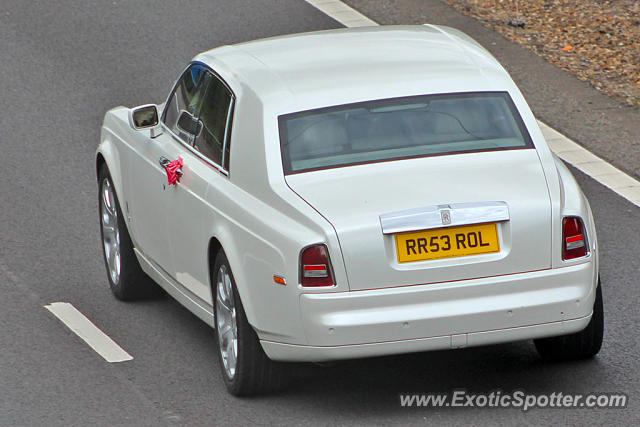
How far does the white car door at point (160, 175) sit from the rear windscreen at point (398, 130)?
1.23 meters

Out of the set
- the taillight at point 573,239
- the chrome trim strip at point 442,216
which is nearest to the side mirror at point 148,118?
the chrome trim strip at point 442,216

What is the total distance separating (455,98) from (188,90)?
6.33ft

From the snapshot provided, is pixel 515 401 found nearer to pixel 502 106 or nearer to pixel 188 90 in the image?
pixel 502 106

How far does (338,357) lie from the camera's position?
6996 mm

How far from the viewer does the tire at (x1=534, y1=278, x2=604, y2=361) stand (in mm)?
7809

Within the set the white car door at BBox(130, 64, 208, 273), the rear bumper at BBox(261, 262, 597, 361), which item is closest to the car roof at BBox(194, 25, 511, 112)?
the white car door at BBox(130, 64, 208, 273)

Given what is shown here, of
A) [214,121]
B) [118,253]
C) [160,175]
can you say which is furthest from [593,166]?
[214,121]

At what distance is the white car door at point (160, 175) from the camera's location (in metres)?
8.72

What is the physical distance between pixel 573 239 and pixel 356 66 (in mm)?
1706

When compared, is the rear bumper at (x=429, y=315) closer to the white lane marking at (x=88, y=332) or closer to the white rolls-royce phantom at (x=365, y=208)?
the white rolls-royce phantom at (x=365, y=208)

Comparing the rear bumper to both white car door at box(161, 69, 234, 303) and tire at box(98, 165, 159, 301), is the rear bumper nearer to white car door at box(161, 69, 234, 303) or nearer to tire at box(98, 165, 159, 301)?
white car door at box(161, 69, 234, 303)

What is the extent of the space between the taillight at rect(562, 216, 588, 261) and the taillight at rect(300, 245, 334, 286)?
1.20 metres

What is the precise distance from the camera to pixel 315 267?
6922 mm

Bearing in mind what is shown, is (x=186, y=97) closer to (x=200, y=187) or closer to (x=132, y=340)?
(x=200, y=187)
